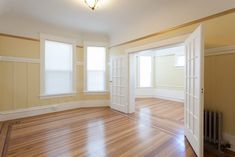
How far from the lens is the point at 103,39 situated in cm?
527

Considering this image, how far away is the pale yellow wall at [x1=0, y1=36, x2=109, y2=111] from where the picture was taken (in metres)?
3.61

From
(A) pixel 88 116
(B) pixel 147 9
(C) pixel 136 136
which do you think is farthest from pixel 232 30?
(A) pixel 88 116

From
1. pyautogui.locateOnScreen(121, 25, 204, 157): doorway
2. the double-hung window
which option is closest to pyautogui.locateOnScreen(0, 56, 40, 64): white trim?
pyautogui.locateOnScreen(121, 25, 204, 157): doorway

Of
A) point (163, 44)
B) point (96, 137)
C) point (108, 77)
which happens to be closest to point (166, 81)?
point (108, 77)

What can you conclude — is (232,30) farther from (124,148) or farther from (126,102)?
(126,102)

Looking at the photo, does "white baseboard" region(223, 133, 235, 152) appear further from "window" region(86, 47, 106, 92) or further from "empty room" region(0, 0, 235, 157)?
"window" region(86, 47, 106, 92)

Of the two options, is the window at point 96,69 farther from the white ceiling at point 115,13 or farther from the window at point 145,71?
the window at point 145,71

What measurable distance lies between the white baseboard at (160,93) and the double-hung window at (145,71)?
0.86 feet

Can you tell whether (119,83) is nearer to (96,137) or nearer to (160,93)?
(96,137)

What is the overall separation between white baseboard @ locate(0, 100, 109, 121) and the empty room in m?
0.02

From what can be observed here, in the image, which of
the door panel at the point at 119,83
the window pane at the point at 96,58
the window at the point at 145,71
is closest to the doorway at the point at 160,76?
the window at the point at 145,71

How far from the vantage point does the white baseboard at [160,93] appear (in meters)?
6.36

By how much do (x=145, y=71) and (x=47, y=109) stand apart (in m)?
4.86

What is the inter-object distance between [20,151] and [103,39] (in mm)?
4122
